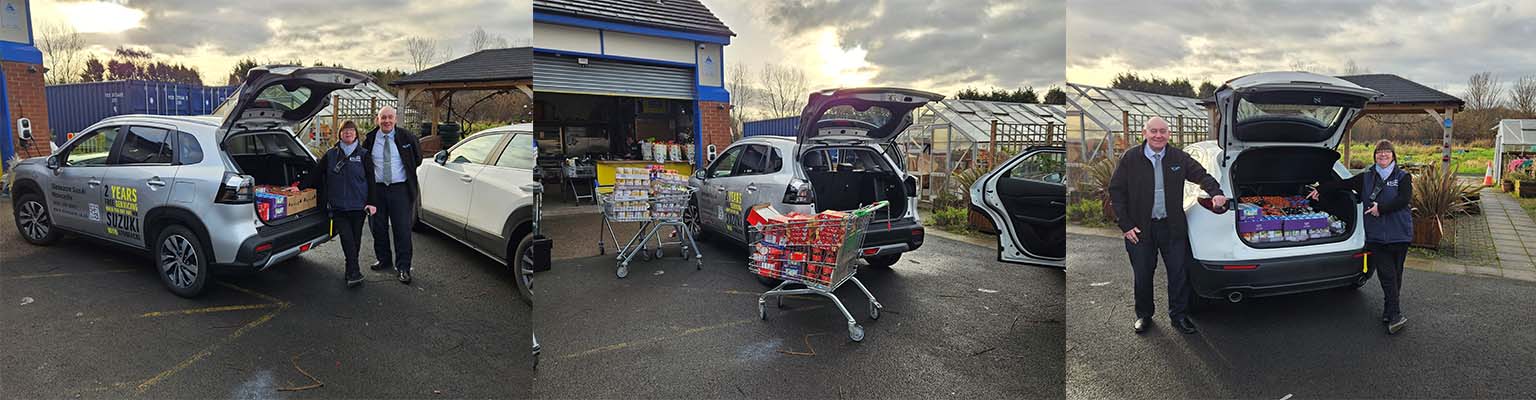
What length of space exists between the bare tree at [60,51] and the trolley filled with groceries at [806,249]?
1.83 m

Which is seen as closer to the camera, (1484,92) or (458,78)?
(458,78)

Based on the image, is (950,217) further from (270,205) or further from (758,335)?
(270,205)

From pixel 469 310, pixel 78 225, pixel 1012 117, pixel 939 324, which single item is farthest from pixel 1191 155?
pixel 78 225

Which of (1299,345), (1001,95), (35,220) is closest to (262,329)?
(35,220)

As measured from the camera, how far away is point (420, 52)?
2.23 meters

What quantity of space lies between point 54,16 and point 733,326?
6.61 feet

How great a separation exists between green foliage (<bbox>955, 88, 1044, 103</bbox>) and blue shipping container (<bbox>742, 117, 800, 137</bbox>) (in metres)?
0.57

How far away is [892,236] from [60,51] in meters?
2.40

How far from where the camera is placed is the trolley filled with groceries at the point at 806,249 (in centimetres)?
222

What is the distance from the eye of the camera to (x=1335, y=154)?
10.1 feet

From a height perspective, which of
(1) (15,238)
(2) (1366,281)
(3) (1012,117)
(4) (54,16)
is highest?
(4) (54,16)

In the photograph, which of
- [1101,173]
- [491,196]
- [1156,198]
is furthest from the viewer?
[1101,173]

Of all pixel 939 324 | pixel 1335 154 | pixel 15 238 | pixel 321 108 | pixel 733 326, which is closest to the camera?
pixel 15 238

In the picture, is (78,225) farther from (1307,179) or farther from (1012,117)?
(1307,179)
